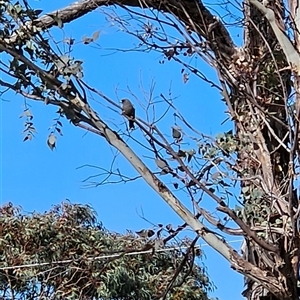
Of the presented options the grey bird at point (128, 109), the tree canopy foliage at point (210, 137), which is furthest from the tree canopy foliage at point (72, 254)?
the grey bird at point (128, 109)

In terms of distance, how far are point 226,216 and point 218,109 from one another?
0.57 meters

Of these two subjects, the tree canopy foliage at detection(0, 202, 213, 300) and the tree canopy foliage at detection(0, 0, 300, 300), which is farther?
the tree canopy foliage at detection(0, 202, 213, 300)

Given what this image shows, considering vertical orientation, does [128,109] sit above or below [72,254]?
below

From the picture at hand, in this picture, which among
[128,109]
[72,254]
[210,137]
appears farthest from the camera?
[72,254]

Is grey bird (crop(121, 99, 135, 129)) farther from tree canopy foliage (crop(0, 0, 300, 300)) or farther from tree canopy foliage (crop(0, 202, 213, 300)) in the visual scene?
tree canopy foliage (crop(0, 202, 213, 300))

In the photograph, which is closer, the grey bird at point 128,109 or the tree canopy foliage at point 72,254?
the grey bird at point 128,109

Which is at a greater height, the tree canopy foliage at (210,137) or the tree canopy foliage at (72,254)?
the tree canopy foliage at (72,254)

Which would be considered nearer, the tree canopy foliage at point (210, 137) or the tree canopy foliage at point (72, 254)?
the tree canopy foliage at point (210, 137)

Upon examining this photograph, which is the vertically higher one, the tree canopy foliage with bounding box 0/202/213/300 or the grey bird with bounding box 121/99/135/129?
the tree canopy foliage with bounding box 0/202/213/300

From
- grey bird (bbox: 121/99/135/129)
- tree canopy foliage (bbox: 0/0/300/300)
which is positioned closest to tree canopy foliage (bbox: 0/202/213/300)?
tree canopy foliage (bbox: 0/0/300/300)

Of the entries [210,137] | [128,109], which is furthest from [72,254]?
[128,109]

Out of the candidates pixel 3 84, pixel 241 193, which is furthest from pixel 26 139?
pixel 241 193

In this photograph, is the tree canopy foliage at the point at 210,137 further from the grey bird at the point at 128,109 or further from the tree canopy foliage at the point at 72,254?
the tree canopy foliage at the point at 72,254

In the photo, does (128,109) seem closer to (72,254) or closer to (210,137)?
(210,137)
